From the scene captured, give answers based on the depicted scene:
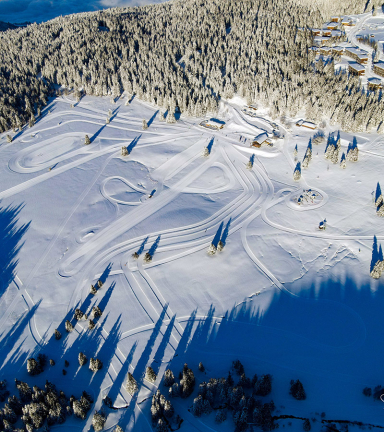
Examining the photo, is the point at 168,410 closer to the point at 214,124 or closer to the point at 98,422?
the point at 98,422

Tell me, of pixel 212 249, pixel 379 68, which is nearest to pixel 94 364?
pixel 212 249

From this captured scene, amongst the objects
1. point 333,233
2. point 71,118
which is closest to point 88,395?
point 333,233

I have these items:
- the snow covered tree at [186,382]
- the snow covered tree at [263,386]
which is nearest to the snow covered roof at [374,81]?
the snow covered tree at [263,386]

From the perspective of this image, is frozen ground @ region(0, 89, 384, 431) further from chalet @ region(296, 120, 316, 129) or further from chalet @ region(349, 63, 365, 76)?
chalet @ region(349, 63, 365, 76)

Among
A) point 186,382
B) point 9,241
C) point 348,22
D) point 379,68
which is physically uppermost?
point 348,22

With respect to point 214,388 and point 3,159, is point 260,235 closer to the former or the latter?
point 214,388

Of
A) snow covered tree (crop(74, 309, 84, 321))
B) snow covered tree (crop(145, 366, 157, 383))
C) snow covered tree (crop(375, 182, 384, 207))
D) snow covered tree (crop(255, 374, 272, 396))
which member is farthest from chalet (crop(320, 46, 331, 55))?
snow covered tree (crop(145, 366, 157, 383))

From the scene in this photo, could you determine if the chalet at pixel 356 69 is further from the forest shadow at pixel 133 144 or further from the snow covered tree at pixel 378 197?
the forest shadow at pixel 133 144
